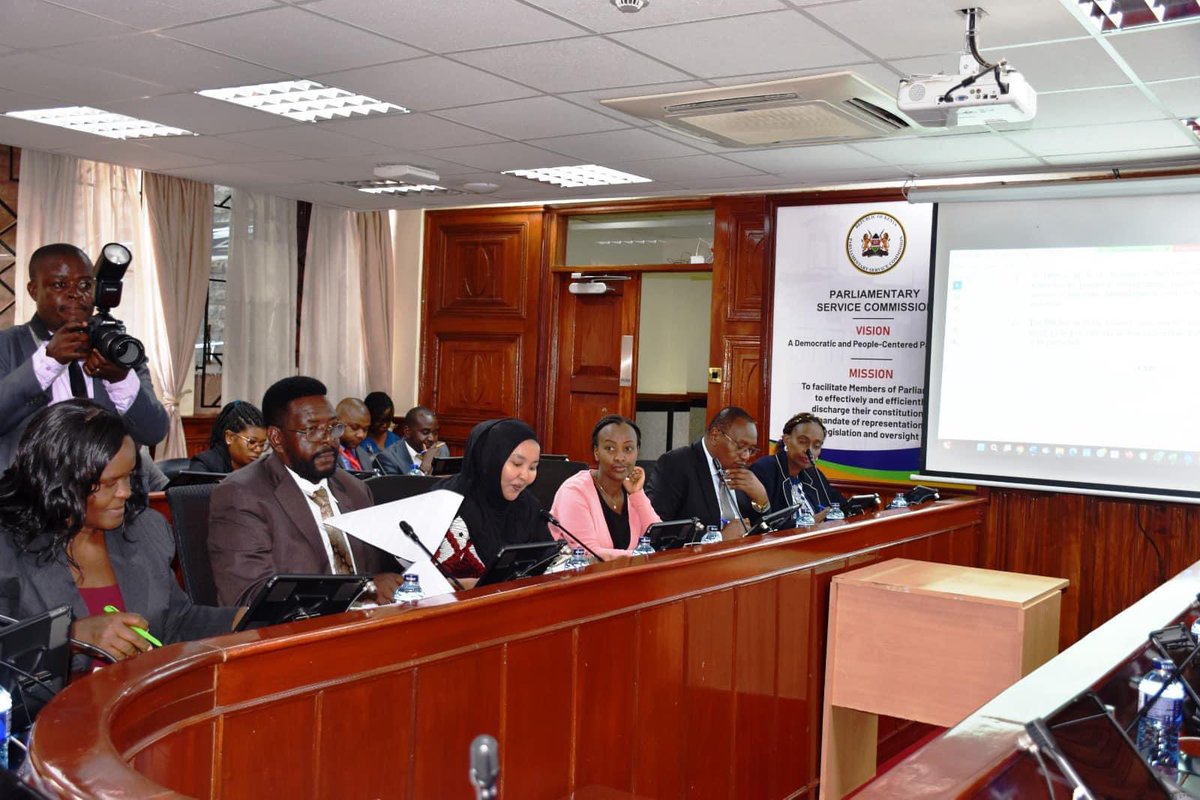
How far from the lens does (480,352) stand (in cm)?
846

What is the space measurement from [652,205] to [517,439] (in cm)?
445

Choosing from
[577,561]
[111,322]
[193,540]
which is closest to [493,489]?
[577,561]

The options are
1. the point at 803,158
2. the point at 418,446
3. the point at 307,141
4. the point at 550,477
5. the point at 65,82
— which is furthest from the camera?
the point at 418,446

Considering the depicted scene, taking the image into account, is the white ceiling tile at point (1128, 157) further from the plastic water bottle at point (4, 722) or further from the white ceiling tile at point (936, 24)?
the plastic water bottle at point (4, 722)

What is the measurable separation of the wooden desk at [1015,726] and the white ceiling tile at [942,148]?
339 cm

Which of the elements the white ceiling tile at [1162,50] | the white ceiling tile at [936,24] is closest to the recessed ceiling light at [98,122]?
the white ceiling tile at [936,24]

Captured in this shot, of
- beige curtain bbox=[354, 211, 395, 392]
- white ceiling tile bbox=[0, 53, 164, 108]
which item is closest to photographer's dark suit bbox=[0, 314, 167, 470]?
white ceiling tile bbox=[0, 53, 164, 108]

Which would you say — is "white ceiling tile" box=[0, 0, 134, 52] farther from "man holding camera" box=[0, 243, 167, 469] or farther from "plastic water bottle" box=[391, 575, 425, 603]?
"plastic water bottle" box=[391, 575, 425, 603]

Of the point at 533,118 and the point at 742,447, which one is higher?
the point at 533,118

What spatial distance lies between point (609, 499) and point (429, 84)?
191 cm

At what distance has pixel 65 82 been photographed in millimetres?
4977

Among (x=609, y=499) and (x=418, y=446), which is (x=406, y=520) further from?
(x=418, y=446)

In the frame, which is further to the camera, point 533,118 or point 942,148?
point 942,148

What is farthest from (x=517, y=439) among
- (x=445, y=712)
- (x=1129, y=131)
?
(x=1129, y=131)
